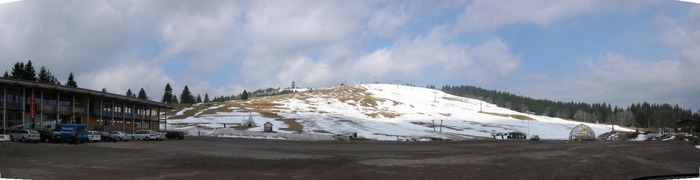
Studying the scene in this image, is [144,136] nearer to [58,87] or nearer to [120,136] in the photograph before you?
[120,136]

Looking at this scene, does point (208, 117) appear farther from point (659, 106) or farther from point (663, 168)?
point (659, 106)

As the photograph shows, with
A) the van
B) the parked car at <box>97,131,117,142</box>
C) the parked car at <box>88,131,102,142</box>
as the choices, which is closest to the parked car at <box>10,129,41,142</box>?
the van

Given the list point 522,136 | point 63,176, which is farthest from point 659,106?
point 63,176

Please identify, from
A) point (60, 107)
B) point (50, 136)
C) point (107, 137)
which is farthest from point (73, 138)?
point (60, 107)

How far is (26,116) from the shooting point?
5947 cm

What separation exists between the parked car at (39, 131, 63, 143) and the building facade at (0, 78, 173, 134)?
9860mm

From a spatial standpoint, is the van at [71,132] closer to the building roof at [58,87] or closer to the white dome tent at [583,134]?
the building roof at [58,87]

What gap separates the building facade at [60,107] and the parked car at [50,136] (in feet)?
32.3

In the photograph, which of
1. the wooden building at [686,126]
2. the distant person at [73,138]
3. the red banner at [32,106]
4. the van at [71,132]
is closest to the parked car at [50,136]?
the van at [71,132]

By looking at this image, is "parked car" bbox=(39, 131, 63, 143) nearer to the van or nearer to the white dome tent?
the van

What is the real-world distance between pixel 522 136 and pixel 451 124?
4446 centimetres

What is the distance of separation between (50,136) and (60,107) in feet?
62.8

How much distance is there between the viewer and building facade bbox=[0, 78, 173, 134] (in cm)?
5734

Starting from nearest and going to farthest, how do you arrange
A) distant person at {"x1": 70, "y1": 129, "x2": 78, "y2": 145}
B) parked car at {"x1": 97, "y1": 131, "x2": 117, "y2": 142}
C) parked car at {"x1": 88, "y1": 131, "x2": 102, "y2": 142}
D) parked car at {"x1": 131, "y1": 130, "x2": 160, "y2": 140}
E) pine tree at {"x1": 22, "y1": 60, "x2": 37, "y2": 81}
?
distant person at {"x1": 70, "y1": 129, "x2": 78, "y2": 145}, parked car at {"x1": 88, "y1": 131, "x2": 102, "y2": 142}, parked car at {"x1": 97, "y1": 131, "x2": 117, "y2": 142}, parked car at {"x1": 131, "y1": 130, "x2": 160, "y2": 140}, pine tree at {"x1": 22, "y1": 60, "x2": 37, "y2": 81}
